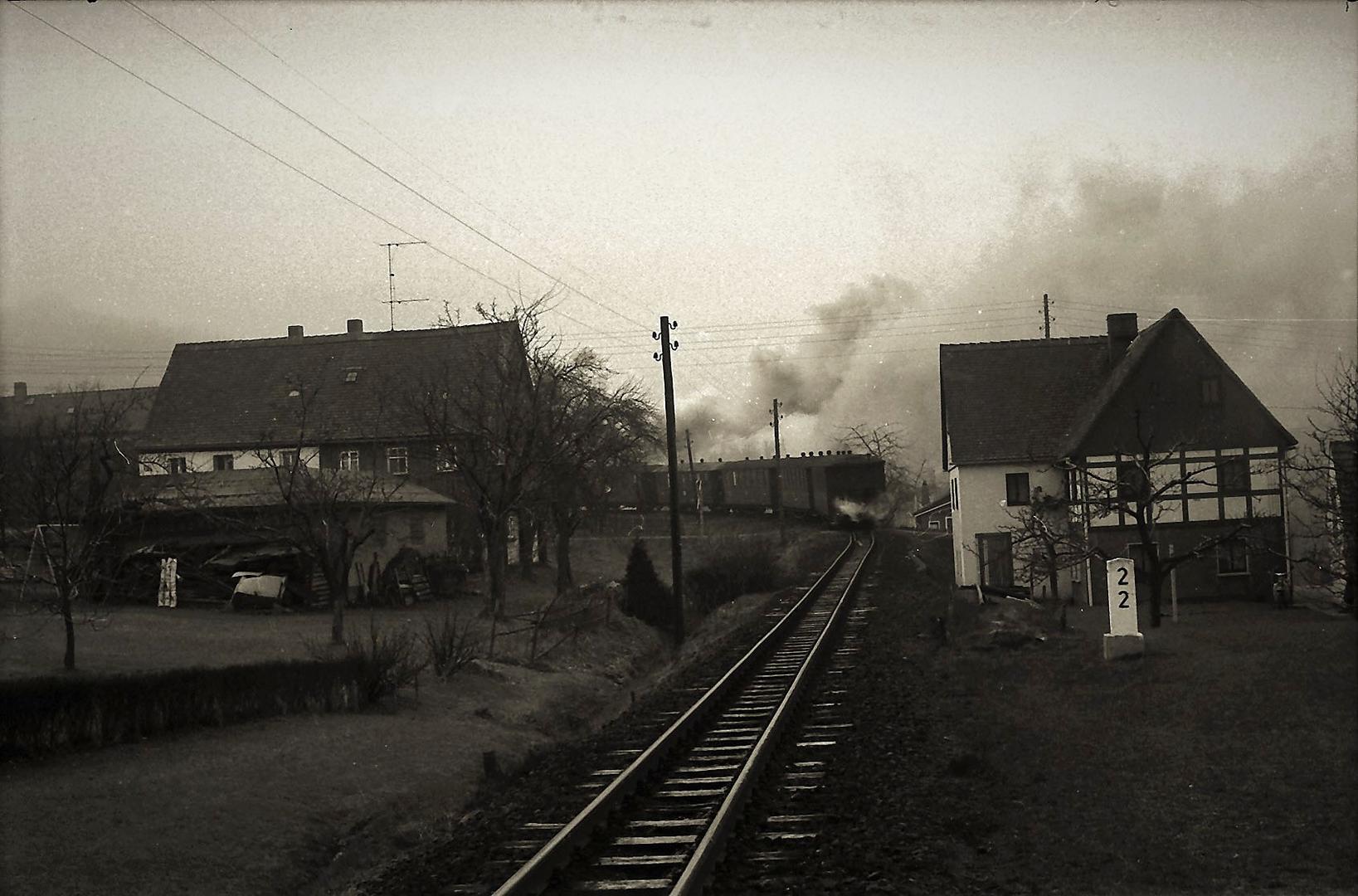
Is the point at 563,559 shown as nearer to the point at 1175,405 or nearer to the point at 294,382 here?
the point at 294,382

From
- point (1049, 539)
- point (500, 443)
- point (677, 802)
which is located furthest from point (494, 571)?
point (677, 802)

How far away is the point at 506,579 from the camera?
44250 millimetres

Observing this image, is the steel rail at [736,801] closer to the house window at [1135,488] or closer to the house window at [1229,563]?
the house window at [1135,488]

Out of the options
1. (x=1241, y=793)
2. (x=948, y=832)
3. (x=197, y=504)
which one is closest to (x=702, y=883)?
(x=948, y=832)

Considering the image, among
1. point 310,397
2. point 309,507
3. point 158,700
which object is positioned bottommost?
point 158,700

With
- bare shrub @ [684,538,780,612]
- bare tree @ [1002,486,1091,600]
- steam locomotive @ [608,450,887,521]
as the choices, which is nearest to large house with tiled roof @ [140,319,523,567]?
bare shrub @ [684,538,780,612]

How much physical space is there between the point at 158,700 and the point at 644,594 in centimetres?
2125

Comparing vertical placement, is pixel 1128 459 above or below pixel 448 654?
above

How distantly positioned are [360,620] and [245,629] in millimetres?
4012

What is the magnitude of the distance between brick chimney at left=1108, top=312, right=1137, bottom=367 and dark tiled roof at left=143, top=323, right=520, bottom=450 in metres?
23.2

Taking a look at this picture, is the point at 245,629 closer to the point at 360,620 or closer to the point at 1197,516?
the point at 360,620

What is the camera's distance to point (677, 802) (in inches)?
428

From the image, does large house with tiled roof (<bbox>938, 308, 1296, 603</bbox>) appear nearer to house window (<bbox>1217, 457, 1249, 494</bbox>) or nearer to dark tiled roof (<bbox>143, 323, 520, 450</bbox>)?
house window (<bbox>1217, 457, 1249, 494</bbox>)

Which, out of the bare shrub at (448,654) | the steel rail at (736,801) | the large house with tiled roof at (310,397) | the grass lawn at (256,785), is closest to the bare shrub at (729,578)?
the large house with tiled roof at (310,397)
